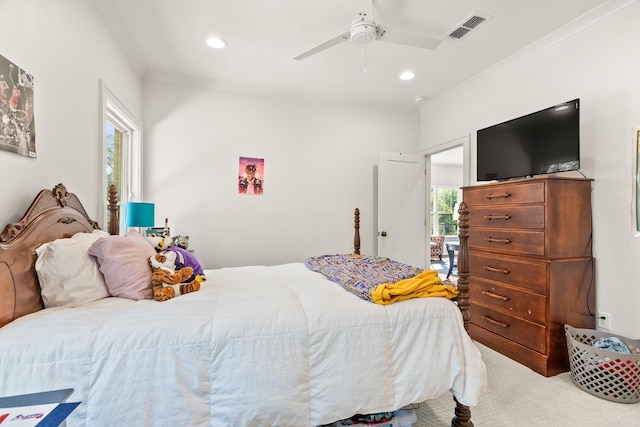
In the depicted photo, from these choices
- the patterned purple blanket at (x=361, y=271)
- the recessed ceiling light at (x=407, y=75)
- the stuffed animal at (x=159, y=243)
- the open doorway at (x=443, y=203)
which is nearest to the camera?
the patterned purple blanket at (x=361, y=271)

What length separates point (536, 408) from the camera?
189cm

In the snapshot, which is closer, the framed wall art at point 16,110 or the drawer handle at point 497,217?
the framed wall art at point 16,110

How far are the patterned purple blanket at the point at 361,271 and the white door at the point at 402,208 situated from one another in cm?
166

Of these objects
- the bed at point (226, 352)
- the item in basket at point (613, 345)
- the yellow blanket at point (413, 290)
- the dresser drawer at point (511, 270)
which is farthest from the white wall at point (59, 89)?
the item in basket at point (613, 345)

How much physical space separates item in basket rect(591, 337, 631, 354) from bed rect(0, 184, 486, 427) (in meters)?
1.36

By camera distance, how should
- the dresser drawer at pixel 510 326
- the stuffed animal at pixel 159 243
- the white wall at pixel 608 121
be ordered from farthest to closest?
1. the dresser drawer at pixel 510 326
2. the white wall at pixel 608 121
3. the stuffed animal at pixel 159 243

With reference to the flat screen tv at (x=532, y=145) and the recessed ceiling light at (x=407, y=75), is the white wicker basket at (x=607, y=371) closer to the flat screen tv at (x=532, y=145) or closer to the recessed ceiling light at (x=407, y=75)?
the flat screen tv at (x=532, y=145)

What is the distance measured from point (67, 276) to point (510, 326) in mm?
3085

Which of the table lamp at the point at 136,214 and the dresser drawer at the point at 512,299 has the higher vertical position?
the table lamp at the point at 136,214

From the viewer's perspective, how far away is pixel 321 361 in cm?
132

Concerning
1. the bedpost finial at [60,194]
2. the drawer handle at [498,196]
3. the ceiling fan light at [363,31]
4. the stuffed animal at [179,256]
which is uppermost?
the ceiling fan light at [363,31]

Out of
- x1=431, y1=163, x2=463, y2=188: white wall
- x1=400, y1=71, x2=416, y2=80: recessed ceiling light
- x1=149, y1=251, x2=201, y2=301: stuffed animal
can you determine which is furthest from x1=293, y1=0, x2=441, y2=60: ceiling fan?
x1=431, y1=163, x2=463, y2=188: white wall

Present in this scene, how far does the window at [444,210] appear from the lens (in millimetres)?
8469

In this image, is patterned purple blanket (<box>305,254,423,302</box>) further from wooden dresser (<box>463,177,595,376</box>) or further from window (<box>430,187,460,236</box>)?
window (<box>430,187,460,236</box>)
